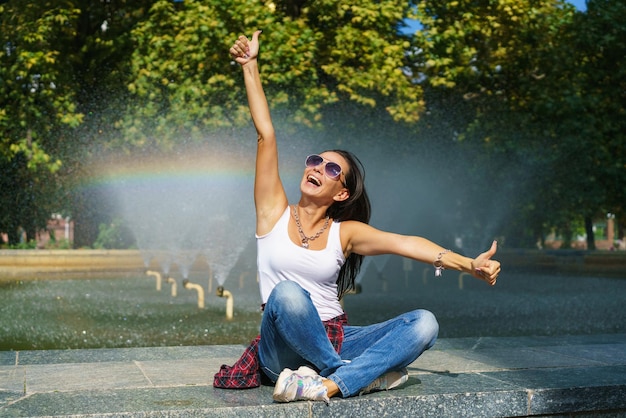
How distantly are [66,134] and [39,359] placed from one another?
20.8 meters

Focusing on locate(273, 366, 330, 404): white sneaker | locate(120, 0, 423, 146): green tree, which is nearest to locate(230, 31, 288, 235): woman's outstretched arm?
locate(273, 366, 330, 404): white sneaker

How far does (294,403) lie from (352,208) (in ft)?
4.31

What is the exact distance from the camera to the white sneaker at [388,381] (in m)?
4.81

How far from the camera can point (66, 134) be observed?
2619cm

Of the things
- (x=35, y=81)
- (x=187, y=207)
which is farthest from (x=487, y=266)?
(x=187, y=207)

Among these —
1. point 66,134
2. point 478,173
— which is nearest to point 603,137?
point 478,173

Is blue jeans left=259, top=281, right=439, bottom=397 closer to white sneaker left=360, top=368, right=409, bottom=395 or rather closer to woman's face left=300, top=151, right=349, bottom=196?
white sneaker left=360, top=368, right=409, bottom=395

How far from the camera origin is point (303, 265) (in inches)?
193

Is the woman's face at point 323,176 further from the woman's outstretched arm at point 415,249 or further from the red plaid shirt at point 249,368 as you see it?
the red plaid shirt at point 249,368

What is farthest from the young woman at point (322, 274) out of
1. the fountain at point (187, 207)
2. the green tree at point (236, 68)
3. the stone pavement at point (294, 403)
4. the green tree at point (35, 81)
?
the green tree at point (35, 81)

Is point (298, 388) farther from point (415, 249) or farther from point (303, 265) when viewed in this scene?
point (415, 249)

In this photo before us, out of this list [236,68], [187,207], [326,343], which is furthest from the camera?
[187,207]

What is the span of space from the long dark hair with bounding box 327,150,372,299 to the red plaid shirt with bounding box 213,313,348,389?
0.28m

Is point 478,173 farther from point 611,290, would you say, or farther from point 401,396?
point 401,396
